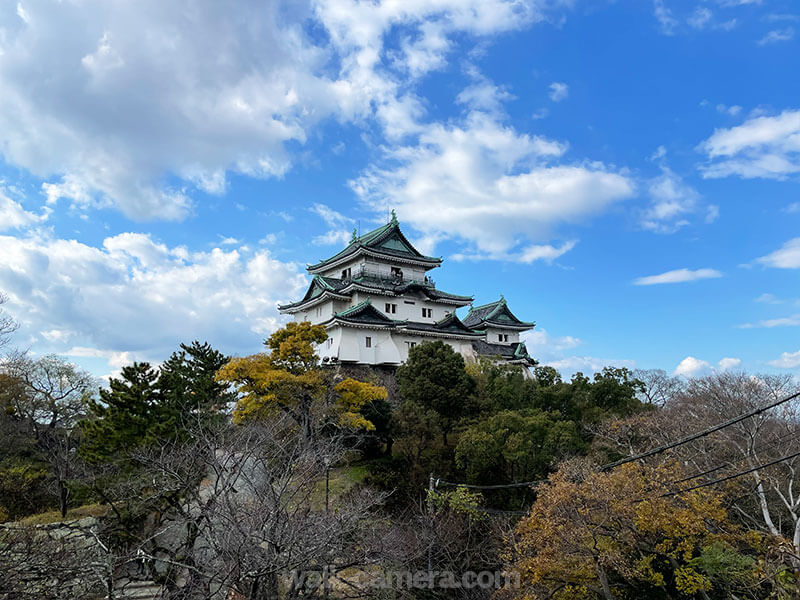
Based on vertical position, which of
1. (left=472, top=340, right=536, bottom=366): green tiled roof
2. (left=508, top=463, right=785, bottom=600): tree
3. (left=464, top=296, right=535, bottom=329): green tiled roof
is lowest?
(left=508, top=463, right=785, bottom=600): tree

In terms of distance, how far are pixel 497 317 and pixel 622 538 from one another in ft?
97.5

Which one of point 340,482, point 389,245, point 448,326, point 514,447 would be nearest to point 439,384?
point 514,447

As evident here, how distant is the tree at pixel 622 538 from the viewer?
1135 centimetres

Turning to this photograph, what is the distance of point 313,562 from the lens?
31.8 feet

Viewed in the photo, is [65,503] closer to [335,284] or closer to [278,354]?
[278,354]

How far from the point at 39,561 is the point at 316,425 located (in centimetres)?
1355

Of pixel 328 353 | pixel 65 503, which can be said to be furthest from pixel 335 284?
pixel 65 503

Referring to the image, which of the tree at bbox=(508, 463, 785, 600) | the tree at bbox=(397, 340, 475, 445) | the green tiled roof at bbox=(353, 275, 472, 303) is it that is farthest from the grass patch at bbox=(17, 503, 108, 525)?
the green tiled roof at bbox=(353, 275, 472, 303)

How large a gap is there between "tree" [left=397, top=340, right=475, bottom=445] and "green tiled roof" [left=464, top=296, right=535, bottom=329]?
18.1 m

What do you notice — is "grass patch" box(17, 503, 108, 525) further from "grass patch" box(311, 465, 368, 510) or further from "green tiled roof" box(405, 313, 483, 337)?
"green tiled roof" box(405, 313, 483, 337)

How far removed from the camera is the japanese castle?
3064 centimetres

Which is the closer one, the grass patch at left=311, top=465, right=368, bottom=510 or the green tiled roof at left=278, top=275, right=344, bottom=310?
the grass patch at left=311, top=465, right=368, bottom=510

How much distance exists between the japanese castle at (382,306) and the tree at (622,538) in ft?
61.4

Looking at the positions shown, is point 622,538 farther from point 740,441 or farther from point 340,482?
point 340,482
